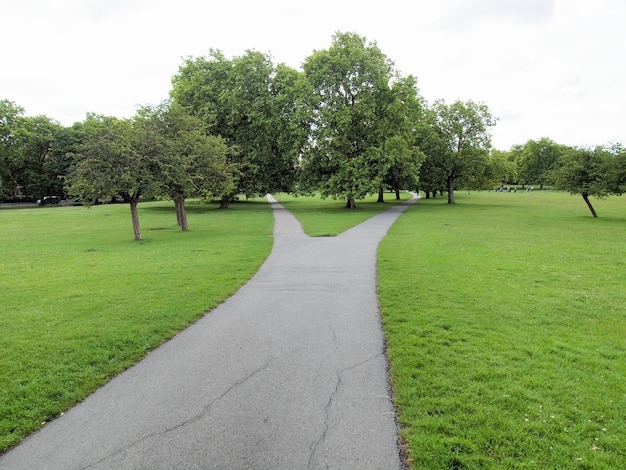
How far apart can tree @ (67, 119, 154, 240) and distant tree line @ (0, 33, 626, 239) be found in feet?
0.15

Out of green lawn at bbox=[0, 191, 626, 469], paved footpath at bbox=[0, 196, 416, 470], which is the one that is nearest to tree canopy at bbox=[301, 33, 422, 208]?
green lawn at bbox=[0, 191, 626, 469]

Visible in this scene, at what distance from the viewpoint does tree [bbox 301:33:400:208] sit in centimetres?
3012

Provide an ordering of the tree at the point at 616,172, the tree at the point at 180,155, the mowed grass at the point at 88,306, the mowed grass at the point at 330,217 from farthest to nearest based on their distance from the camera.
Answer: the tree at the point at 616,172 < the mowed grass at the point at 330,217 < the tree at the point at 180,155 < the mowed grass at the point at 88,306

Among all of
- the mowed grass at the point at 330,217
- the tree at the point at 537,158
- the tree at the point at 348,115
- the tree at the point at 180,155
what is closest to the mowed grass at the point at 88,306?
the tree at the point at 180,155

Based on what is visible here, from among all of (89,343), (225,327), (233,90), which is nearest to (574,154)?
(233,90)

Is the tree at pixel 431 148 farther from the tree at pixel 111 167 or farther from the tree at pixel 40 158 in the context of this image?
the tree at pixel 40 158

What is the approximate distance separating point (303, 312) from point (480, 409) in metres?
3.49

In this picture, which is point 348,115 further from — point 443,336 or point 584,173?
point 443,336

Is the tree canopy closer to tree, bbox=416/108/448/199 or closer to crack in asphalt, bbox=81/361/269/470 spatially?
tree, bbox=416/108/448/199

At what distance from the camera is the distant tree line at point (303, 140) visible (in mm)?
16062

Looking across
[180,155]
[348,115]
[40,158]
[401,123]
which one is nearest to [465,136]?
[401,123]

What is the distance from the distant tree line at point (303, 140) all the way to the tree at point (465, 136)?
108 millimetres

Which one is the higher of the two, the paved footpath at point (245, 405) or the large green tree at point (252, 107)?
the large green tree at point (252, 107)

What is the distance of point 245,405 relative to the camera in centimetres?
379
